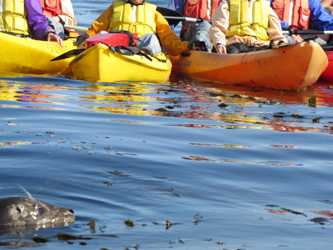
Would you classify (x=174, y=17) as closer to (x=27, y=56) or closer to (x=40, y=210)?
(x=27, y=56)

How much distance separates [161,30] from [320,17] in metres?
4.37

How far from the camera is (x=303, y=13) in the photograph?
1288 cm

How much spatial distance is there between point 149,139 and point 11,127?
132 centimetres

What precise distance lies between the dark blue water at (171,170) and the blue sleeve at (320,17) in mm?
6360

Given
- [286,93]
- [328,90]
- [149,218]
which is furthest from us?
[328,90]

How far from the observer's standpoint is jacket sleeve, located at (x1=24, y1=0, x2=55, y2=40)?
10.0 m

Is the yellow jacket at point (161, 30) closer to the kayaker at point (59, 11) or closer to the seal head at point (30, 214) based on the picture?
the kayaker at point (59, 11)

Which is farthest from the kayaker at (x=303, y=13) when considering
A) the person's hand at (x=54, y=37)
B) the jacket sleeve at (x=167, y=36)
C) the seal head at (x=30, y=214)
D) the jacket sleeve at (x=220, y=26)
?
the seal head at (x=30, y=214)

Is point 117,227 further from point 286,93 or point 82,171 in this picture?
point 286,93

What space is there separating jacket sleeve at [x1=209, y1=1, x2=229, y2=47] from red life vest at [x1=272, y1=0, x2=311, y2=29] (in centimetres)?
290

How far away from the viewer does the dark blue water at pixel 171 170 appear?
253 cm

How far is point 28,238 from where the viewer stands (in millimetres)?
2324

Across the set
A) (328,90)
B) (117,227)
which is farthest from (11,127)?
(328,90)

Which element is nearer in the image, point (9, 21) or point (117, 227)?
point (117, 227)
